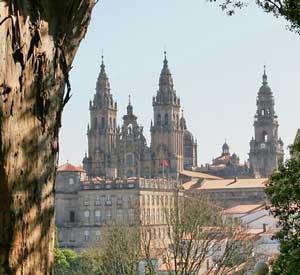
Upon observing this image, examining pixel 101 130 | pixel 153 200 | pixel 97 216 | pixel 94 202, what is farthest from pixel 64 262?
pixel 101 130

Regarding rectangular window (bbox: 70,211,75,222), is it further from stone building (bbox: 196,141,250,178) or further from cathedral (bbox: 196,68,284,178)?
stone building (bbox: 196,141,250,178)

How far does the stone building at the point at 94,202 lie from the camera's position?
225 feet

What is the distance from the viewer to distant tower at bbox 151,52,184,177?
288 ft

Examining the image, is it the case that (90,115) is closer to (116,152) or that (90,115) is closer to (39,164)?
(116,152)

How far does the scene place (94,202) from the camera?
70.5 meters

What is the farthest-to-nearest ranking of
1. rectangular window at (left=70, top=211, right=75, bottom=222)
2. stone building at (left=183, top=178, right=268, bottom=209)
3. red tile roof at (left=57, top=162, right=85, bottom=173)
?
1. stone building at (left=183, top=178, right=268, bottom=209)
2. red tile roof at (left=57, top=162, right=85, bottom=173)
3. rectangular window at (left=70, top=211, right=75, bottom=222)

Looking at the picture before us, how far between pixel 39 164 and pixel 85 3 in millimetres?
925

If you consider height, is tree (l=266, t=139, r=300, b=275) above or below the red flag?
below

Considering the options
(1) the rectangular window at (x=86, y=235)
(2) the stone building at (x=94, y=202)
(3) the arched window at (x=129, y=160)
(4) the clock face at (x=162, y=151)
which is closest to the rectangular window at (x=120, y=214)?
(2) the stone building at (x=94, y=202)

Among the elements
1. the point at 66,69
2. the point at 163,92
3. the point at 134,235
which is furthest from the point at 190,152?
the point at 66,69

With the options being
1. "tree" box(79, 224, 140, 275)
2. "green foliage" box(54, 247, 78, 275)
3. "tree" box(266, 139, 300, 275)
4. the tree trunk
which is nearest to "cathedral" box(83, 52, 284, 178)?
"green foliage" box(54, 247, 78, 275)

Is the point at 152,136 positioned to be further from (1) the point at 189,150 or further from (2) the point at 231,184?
(1) the point at 189,150

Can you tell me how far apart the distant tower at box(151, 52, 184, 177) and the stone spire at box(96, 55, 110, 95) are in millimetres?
5606

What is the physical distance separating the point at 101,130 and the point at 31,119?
84.9 m
